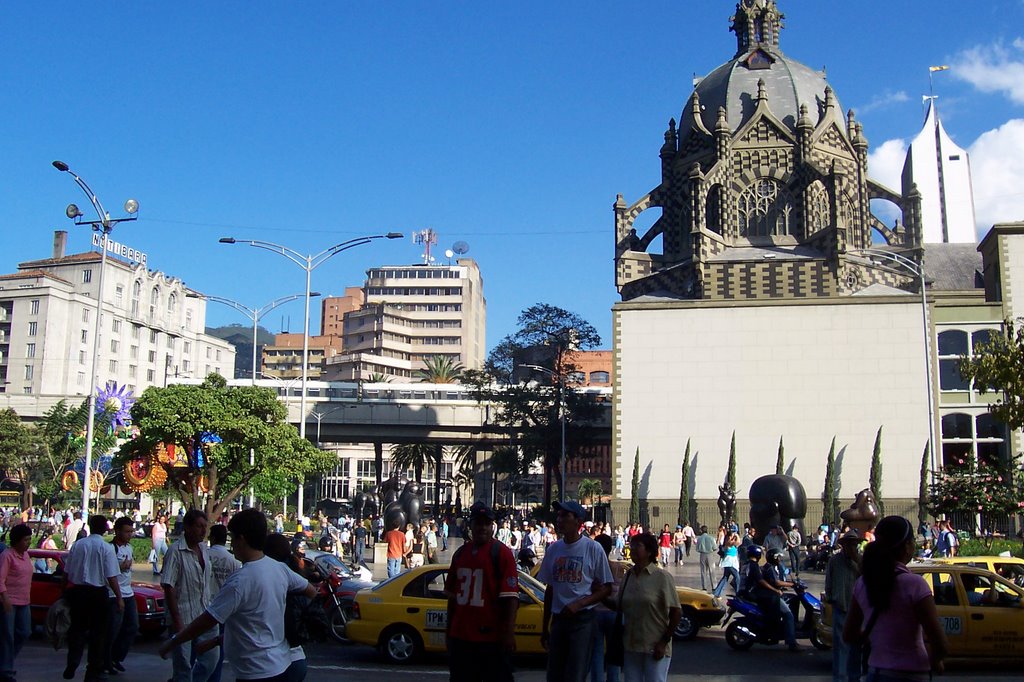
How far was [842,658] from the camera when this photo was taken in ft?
33.3

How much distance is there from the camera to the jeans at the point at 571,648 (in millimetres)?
8016

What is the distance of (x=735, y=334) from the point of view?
54250 millimetres

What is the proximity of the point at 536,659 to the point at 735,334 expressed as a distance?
141 ft

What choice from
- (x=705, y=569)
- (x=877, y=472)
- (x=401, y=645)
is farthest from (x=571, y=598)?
(x=877, y=472)

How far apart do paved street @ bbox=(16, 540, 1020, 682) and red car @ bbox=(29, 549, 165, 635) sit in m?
0.31

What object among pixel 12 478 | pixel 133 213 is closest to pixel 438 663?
pixel 133 213

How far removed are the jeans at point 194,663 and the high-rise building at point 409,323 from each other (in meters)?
120

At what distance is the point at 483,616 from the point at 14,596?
543 centimetres

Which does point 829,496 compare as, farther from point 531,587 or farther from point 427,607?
point 427,607

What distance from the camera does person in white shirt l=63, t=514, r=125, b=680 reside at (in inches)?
396

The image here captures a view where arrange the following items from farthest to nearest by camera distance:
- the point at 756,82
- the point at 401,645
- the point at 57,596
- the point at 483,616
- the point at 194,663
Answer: the point at 756,82 → the point at 57,596 → the point at 401,645 → the point at 194,663 → the point at 483,616

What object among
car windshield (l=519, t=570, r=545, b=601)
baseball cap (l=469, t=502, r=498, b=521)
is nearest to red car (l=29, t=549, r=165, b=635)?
car windshield (l=519, t=570, r=545, b=601)

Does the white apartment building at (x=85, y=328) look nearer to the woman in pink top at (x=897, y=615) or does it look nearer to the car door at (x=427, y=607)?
the car door at (x=427, y=607)

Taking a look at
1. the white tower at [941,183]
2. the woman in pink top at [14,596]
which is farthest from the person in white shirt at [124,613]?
the white tower at [941,183]
